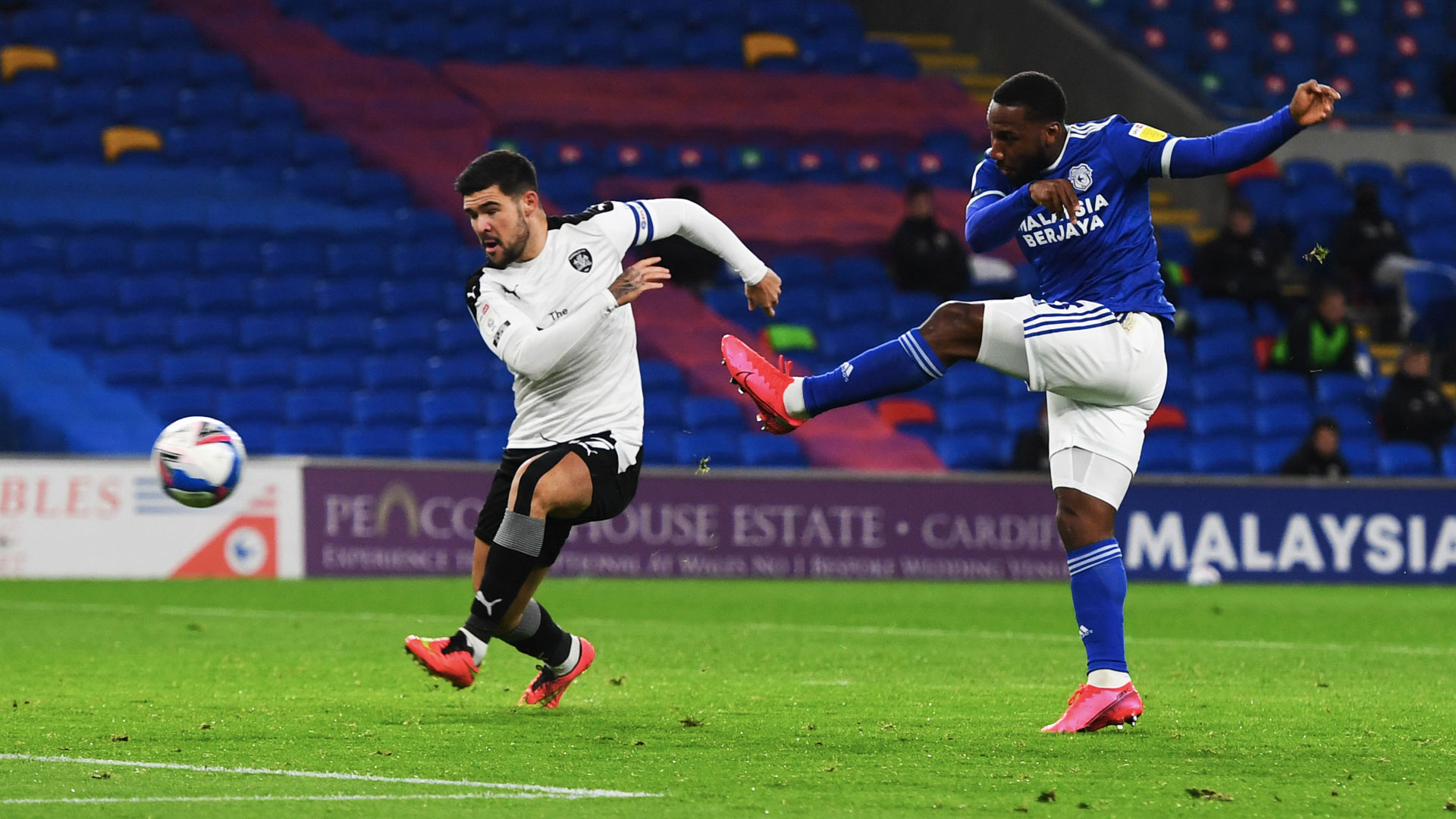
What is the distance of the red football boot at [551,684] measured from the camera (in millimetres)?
7172

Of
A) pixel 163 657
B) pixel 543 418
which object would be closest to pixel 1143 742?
pixel 543 418

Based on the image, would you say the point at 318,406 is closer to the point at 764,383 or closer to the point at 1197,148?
the point at 764,383

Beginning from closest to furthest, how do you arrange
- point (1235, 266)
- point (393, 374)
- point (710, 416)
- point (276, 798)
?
1. point (276, 798)
2. point (393, 374)
3. point (710, 416)
4. point (1235, 266)

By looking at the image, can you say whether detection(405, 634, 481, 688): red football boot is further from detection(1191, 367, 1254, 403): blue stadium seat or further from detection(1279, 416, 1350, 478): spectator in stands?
detection(1191, 367, 1254, 403): blue stadium seat

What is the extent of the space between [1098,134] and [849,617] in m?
6.36

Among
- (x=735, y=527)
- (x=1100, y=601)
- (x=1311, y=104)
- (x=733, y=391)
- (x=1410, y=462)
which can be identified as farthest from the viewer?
(x=733, y=391)

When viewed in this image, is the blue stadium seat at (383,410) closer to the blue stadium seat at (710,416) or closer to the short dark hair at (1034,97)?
the blue stadium seat at (710,416)

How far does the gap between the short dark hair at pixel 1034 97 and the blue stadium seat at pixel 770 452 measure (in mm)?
11387

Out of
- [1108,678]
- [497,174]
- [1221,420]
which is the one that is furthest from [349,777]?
[1221,420]

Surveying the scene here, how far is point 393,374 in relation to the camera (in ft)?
58.4

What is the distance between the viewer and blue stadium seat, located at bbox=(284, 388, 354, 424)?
683 inches

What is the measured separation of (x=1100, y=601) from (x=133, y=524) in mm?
10629

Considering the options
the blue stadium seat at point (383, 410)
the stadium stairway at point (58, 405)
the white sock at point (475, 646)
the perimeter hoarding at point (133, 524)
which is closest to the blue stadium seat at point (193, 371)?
the stadium stairway at point (58, 405)

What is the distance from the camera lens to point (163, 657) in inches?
362
